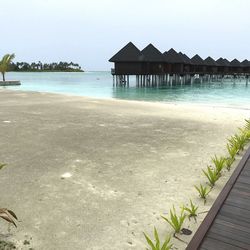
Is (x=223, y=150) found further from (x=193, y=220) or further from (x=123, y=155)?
(x=193, y=220)

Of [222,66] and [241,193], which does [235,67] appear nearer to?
[222,66]

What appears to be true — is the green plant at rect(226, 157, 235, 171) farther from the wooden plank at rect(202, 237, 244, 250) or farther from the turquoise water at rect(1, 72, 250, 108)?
the turquoise water at rect(1, 72, 250, 108)

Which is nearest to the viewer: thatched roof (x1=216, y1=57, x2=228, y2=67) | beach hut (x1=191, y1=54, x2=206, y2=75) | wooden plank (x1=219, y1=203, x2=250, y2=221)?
wooden plank (x1=219, y1=203, x2=250, y2=221)

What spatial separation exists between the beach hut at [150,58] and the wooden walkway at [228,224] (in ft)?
113

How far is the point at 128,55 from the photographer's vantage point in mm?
37781

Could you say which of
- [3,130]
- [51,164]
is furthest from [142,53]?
[51,164]

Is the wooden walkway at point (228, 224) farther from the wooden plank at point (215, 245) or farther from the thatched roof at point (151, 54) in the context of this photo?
the thatched roof at point (151, 54)

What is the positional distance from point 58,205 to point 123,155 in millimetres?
2743

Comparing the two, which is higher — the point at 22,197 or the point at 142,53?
the point at 142,53

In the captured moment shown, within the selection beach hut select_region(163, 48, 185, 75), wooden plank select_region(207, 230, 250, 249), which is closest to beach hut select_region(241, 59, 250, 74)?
beach hut select_region(163, 48, 185, 75)

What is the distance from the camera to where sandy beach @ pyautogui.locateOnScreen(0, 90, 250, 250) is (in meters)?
3.71

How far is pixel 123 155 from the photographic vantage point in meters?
6.94

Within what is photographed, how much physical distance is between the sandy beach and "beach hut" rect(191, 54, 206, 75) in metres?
46.0

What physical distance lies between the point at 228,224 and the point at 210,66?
197 feet
